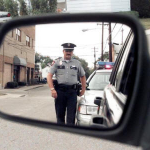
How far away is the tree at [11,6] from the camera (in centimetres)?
3100

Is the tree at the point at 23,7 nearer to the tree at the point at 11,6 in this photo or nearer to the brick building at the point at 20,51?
the tree at the point at 11,6

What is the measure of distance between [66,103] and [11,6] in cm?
3197

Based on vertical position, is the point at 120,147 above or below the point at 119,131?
below

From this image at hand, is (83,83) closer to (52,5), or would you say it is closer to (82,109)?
(82,109)

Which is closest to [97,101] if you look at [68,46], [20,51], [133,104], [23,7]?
[68,46]

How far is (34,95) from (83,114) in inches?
17.0

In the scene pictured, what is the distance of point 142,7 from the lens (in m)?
35.0

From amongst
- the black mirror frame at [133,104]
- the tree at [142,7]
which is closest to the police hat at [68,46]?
the black mirror frame at [133,104]

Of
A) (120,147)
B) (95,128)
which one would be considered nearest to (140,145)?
(95,128)

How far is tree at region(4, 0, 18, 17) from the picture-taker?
31.0 metres

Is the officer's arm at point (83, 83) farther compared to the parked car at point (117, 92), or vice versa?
the officer's arm at point (83, 83)

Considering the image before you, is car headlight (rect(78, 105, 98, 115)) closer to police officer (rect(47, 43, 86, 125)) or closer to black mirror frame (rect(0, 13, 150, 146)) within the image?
police officer (rect(47, 43, 86, 125))

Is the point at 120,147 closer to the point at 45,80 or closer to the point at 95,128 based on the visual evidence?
the point at 45,80

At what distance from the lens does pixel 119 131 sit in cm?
109
